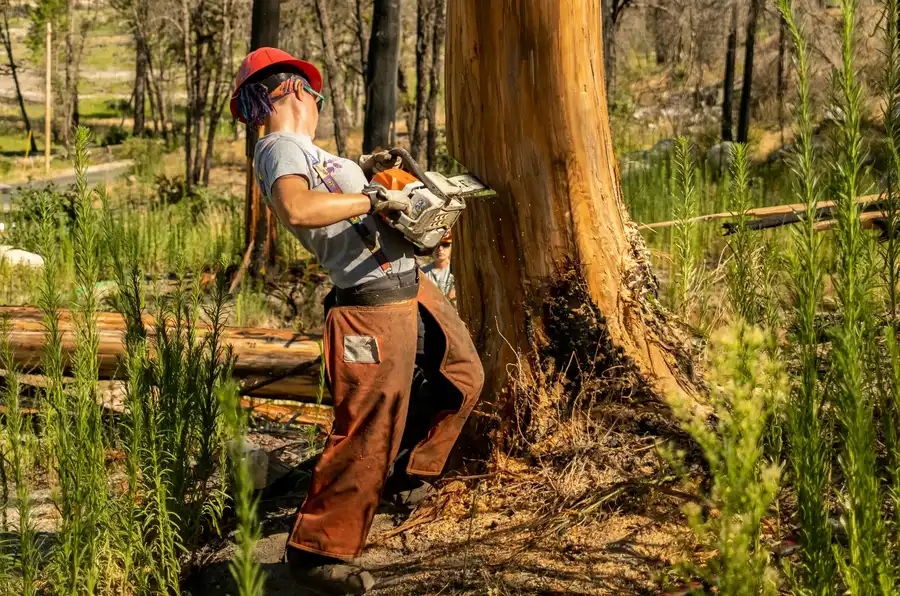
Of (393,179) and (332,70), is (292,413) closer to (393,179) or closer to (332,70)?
(393,179)

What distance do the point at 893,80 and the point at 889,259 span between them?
0.41 m

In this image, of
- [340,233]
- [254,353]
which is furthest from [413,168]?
[254,353]

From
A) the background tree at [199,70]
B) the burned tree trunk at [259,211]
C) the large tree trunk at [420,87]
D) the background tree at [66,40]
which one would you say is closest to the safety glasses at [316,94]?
the burned tree trunk at [259,211]

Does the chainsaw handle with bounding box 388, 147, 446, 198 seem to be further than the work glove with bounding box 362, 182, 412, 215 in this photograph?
Yes

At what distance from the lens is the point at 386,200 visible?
293 cm

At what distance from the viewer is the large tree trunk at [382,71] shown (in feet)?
29.2

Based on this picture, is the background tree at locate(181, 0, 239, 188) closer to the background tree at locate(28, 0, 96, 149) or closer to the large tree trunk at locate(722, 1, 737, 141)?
the large tree trunk at locate(722, 1, 737, 141)

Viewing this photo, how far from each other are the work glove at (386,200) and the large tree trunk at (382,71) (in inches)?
235

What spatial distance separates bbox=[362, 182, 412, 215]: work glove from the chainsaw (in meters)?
0.02

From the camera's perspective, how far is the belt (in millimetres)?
3111

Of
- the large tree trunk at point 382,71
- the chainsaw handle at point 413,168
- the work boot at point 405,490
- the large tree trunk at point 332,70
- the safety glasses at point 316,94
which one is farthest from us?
the large tree trunk at point 332,70

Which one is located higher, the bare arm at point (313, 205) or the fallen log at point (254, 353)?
the bare arm at point (313, 205)

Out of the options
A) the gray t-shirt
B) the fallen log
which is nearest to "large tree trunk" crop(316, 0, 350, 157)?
the fallen log

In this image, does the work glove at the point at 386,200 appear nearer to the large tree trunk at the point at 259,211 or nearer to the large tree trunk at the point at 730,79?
the large tree trunk at the point at 259,211
